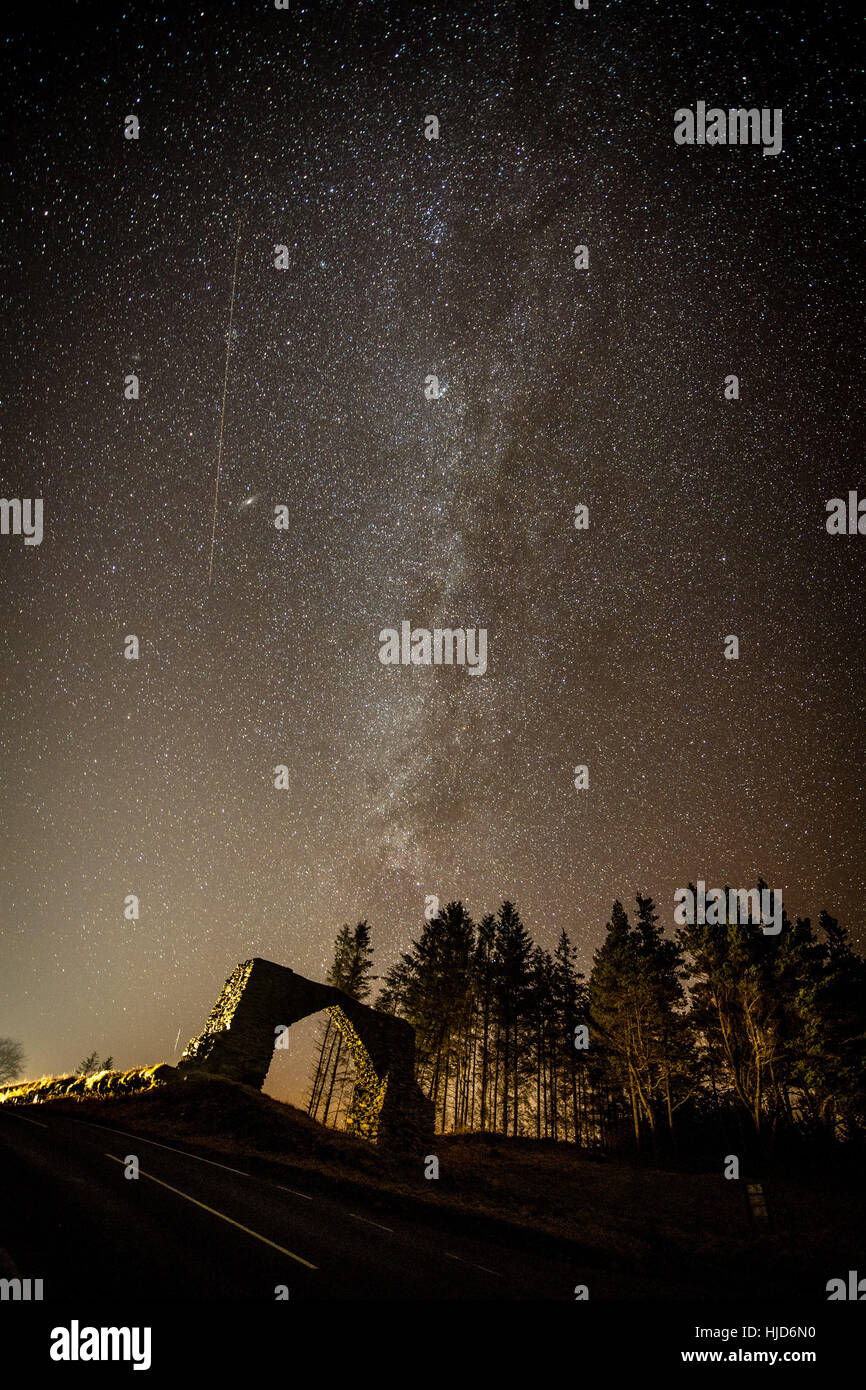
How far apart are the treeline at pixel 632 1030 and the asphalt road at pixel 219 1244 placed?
81.4 ft

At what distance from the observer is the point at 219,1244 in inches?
264

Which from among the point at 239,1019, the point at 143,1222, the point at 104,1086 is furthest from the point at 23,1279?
the point at 104,1086

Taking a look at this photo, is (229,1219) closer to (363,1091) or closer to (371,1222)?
(371,1222)

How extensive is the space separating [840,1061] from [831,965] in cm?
591

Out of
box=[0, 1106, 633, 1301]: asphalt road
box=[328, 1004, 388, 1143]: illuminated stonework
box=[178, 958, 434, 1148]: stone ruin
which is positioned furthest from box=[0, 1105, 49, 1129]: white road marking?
box=[328, 1004, 388, 1143]: illuminated stonework

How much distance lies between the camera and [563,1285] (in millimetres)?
7672

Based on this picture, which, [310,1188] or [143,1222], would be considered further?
[310,1188]

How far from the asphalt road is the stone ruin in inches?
399

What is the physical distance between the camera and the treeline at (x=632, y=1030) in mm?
28797
